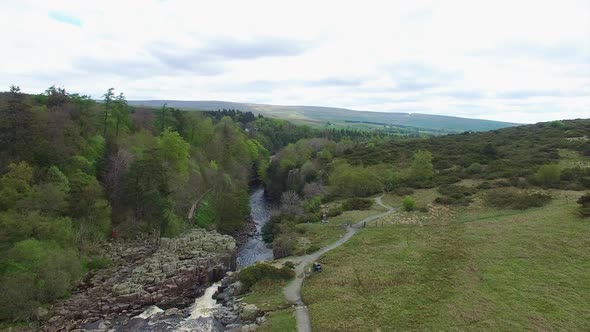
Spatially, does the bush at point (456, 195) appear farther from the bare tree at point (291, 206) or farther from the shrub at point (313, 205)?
the bare tree at point (291, 206)

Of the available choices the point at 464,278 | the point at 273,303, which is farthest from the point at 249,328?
the point at 464,278

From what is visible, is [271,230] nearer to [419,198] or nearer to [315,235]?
[315,235]

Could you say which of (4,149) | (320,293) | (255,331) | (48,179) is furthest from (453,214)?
(4,149)

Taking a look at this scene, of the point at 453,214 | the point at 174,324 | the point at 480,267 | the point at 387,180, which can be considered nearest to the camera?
the point at 174,324

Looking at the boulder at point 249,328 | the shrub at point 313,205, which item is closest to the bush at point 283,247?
the boulder at point 249,328

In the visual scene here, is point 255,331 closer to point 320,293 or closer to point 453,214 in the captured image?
point 320,293

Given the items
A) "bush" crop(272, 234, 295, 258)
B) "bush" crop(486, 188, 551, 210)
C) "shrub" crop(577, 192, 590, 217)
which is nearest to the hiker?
"bush" crop(272, 234, 295, 258)

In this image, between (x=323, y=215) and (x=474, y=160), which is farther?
(x=474, y=160)
